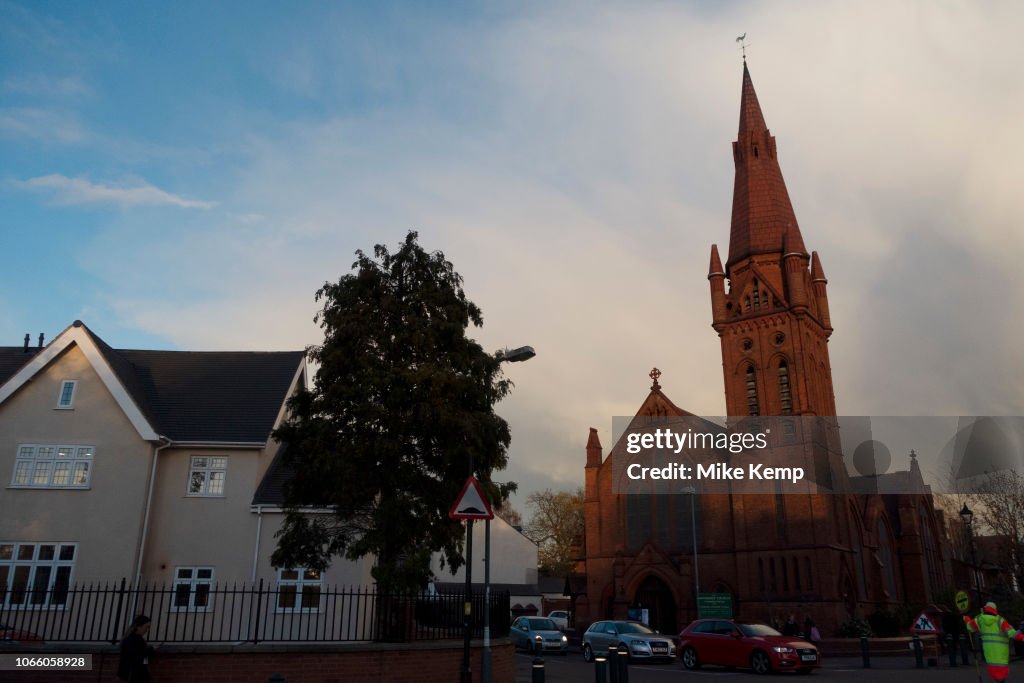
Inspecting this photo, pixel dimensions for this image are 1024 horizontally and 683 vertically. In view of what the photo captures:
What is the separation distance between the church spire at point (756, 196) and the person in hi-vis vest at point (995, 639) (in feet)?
134

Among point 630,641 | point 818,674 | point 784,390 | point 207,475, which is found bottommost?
point 818,674

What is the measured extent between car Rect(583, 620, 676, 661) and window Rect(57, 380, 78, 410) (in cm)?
1890

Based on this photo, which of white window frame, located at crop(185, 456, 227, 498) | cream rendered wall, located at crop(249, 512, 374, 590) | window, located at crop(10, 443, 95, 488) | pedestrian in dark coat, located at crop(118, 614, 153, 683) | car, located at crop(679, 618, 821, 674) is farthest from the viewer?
white window frame, located at crop(185, 456, 227, 498)

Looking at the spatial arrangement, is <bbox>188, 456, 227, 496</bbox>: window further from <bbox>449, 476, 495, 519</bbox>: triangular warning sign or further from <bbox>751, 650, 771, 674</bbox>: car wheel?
<bbox>751, 650, 771, 674</bbox>: car wheel

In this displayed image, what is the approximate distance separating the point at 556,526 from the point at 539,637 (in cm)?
4826

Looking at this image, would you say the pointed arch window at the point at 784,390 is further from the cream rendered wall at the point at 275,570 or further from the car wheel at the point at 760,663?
the cream rendered wall at the point at 275,570

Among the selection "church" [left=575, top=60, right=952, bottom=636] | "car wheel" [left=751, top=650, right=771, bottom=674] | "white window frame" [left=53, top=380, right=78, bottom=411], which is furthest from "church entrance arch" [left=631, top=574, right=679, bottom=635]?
"white window frame" [left=53, top=380, right=78, bottom=411]

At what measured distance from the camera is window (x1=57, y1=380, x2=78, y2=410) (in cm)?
→ 2353

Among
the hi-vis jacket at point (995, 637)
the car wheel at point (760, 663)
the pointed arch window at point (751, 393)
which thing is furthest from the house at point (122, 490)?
the pointed arch window at point (751, 393)

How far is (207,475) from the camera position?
79.3 ft

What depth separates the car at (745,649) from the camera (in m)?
20.4

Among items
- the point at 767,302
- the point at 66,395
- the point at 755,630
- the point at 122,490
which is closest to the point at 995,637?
the point at 755,630

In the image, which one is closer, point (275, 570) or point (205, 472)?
point (275, 570)

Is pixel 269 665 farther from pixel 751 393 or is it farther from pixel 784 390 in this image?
pixel 751 393
